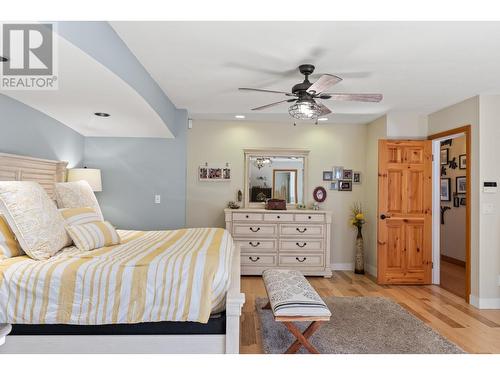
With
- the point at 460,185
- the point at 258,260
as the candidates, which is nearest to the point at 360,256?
the point at 258,260

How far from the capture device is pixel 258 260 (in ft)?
14.7

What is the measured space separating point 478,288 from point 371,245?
1.47 m

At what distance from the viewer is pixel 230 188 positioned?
4910 millimetres

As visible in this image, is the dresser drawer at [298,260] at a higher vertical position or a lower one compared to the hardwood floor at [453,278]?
higher

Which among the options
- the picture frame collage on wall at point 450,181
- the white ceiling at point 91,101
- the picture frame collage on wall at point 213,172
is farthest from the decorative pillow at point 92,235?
the picture frame collage on wall at point 450,181

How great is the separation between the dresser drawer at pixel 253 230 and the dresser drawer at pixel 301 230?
0.15m

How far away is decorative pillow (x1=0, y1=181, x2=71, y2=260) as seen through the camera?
2020 mm

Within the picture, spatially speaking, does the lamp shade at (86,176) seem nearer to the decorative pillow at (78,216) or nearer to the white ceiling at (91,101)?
the white ceiling at (91,101)

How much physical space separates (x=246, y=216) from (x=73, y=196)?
226 centimetres


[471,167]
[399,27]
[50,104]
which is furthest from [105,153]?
[471,167]

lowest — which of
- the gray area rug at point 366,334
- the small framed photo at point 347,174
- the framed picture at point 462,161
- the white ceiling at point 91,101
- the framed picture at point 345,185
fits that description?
the gray area rug at point 366,334

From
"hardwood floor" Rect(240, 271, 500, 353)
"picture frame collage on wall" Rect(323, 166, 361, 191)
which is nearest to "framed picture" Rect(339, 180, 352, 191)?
"picture frame collage on wall" Rect(323, 166, 361, 191)

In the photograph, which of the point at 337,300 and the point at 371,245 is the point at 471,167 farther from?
the point at 337,300

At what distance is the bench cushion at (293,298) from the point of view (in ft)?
6.81
